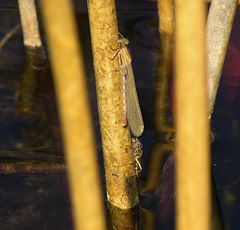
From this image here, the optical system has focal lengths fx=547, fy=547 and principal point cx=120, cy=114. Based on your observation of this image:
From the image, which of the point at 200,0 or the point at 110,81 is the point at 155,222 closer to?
the point at 110,81

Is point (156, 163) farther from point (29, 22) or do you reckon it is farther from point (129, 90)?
point (29, 22)

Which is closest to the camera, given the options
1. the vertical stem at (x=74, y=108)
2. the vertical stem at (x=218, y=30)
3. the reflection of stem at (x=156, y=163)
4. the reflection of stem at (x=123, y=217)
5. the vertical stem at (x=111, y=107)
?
the vertical stem at (x=74, y=108)

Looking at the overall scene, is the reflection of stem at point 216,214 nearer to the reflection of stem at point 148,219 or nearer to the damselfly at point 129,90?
the reflection of stem at point 148,219

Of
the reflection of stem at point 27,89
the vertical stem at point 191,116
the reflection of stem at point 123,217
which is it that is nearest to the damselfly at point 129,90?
the reflection of stem at point 123,217

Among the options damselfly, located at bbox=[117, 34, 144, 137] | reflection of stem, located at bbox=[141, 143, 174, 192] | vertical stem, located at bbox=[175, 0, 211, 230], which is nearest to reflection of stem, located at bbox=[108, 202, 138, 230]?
reflection of stem, located at bbox=[141, 143, 174, 192]

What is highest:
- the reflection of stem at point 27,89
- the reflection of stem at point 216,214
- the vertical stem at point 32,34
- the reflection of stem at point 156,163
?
the vertical stem at point 32,34
